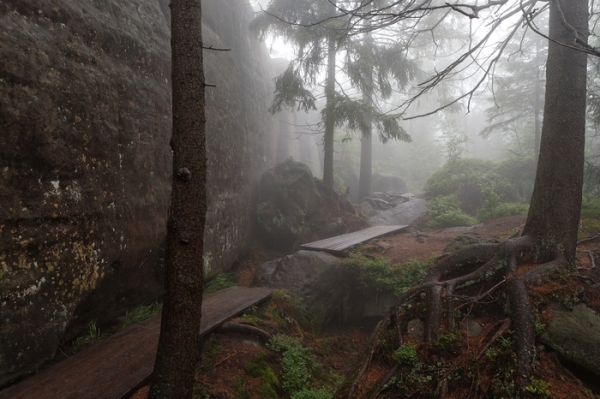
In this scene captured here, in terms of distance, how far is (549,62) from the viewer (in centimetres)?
573

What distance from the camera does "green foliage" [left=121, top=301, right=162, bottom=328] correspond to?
5594 mm

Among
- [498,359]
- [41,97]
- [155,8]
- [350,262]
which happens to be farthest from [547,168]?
[155,8]

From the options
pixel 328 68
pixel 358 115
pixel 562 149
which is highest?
pixel 328 68

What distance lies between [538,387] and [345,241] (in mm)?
6956

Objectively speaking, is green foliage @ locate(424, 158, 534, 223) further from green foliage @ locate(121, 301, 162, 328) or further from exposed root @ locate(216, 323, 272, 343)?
green foliage @ locate(121, 301, 162, 328)

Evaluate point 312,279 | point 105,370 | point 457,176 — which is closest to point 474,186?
point 457,176

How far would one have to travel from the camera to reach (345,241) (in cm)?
Result: 1021

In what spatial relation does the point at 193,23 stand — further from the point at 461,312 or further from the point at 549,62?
the point at 549,62

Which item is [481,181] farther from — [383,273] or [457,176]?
[383,273]

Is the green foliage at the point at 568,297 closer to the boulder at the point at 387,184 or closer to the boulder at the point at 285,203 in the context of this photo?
the boulder at the point at 285,203

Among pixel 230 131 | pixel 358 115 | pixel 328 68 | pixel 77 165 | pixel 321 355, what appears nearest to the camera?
pixel 77 165

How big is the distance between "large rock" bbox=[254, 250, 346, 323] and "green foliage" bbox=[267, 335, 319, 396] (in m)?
1.78

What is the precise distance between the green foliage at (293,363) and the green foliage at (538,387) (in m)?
2.73

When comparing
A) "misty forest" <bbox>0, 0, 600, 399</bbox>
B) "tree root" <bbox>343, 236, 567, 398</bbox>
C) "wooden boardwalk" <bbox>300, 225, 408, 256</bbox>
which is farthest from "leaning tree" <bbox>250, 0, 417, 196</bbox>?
"tree root" <bbox>343, 236, 567, 398</bbox>
